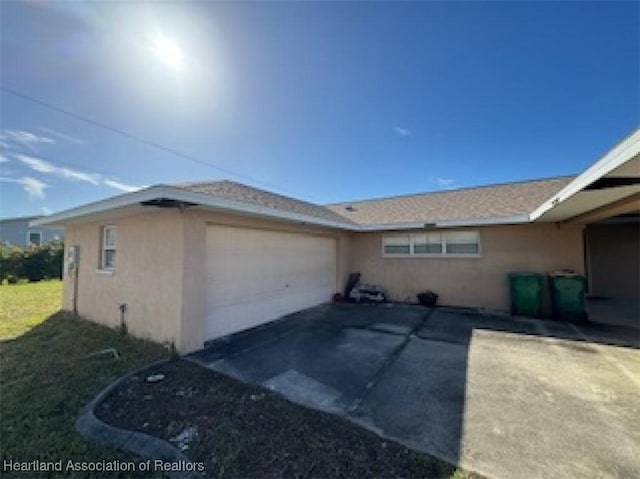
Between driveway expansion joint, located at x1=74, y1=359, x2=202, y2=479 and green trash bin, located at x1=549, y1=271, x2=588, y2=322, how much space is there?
9334 mm

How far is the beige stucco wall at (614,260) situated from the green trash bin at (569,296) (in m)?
6.11

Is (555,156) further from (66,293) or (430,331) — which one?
(66,293)

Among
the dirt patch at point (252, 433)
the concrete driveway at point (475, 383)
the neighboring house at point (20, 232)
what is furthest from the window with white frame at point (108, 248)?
the neighboring house at point (20, 232)

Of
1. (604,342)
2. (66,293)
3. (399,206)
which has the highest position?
(399,206)

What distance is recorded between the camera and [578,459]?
Answer: 2.52 m

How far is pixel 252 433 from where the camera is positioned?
9.71ft

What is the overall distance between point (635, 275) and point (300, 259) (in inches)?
525

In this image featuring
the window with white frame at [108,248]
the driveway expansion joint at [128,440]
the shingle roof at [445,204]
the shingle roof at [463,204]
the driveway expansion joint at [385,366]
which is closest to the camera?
the driveway expansion joint at [128,440]

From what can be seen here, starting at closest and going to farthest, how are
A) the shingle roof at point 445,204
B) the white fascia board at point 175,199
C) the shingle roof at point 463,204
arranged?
the white fascia board at point 175,199
the shingle roof at point 445,204
the shingle roof at point 463,204

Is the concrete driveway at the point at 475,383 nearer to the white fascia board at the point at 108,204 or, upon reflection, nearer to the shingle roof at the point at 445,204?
the white fascia board at the point at 108,204

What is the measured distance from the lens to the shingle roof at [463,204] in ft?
29.8

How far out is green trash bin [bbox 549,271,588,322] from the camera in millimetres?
7570

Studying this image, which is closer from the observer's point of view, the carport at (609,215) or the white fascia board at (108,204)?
the carport at (609,215)

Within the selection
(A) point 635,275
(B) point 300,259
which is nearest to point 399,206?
(B) point 300,259
